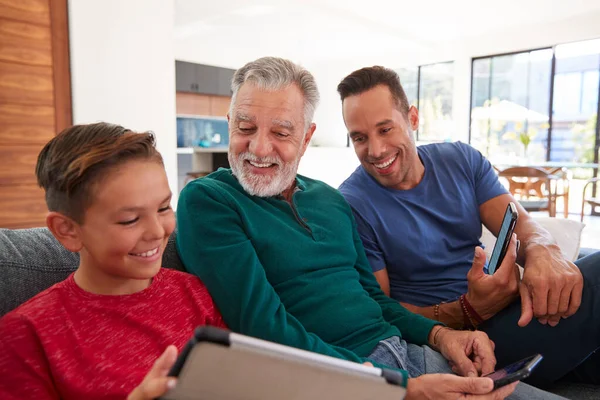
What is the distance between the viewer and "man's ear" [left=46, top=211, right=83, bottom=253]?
84cm

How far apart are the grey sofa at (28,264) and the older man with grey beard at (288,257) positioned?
26cm

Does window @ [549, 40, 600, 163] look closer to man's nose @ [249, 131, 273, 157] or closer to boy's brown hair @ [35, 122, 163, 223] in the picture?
man's nose @ [249, 131, 273, 157]

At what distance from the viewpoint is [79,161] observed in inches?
31.9

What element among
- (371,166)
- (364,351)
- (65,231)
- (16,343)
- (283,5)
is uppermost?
(283,5)

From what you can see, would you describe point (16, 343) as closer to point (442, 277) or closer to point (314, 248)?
point (314, 248)

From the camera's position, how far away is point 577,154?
24.0ft

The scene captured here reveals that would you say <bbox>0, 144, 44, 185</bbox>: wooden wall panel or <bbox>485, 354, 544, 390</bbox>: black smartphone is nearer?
<bbox>485, 354, 544, 390</bbox>: black smartphone

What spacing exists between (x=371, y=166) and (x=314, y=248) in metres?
0.56

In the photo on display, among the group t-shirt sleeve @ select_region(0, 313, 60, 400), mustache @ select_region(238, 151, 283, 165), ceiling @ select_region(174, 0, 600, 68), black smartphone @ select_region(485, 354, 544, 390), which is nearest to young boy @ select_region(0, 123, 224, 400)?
t-shirt sleeve @ select_region(0, 313, 60, 400)

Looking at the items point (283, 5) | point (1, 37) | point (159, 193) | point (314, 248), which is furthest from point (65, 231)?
point (283, 5)

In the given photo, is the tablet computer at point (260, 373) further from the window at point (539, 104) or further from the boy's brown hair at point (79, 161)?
the window at point (539, 104)

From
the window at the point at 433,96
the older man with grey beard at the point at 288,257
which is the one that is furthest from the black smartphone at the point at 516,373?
the window at the point at 433,96

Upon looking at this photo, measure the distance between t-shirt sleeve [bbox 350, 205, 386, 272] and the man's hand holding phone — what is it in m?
0.29

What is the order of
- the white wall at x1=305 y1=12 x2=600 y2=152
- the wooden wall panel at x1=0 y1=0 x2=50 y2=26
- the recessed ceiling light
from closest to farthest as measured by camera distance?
the wooden wall panel at x1=0 y1=0 x2=50 y2=26
the recessed ceiling light
the white wall at x1=305 y1=12 x2=600 y2=152
